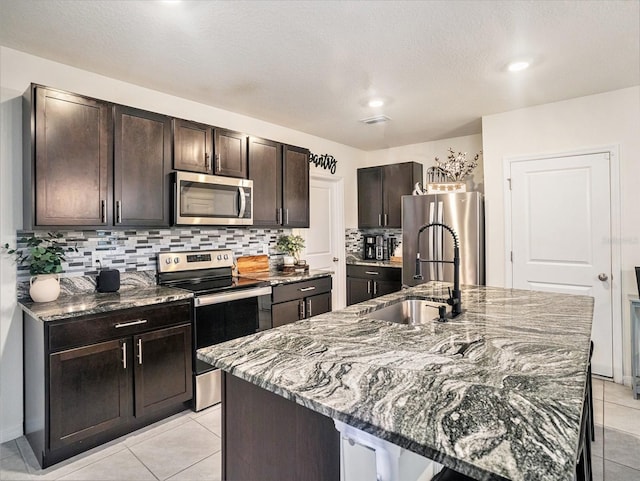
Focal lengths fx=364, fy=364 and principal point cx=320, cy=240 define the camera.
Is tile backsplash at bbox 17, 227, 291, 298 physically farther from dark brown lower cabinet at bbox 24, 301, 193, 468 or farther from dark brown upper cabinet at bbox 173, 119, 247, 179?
dark brown upper cabinet at bbox 173, 119, 247, 179

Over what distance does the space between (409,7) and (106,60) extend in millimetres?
2028

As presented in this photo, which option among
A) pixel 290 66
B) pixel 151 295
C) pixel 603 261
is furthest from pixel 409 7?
pixel 603 261

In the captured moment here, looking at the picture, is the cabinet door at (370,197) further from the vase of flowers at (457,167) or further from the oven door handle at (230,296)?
the oven door handle at (230,296)

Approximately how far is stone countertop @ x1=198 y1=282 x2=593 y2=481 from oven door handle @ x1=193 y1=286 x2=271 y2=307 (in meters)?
1.20

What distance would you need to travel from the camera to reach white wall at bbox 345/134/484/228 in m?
4.49

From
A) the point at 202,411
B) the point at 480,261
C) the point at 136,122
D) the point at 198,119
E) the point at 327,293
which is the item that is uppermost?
the point at 198,119

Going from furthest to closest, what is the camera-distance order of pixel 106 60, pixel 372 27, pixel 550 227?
pixel 550 227 < pixel 106 60 < pixel 372 27

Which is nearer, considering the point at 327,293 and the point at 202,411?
the point at 202,411

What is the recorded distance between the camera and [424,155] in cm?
498

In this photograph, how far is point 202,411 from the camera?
2.75m

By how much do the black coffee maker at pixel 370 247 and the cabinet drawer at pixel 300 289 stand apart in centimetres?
155

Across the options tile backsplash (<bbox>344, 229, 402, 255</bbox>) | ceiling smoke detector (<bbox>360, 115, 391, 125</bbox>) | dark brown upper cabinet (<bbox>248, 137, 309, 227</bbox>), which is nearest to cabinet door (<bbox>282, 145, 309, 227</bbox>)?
dark brown upper cabinet (<bbox>248, 137, 309, 227</bbox>)

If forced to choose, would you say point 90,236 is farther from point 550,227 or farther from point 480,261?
point 550,227

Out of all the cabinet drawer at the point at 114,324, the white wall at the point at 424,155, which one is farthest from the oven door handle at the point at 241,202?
A: the white wall at the point at 424,155
